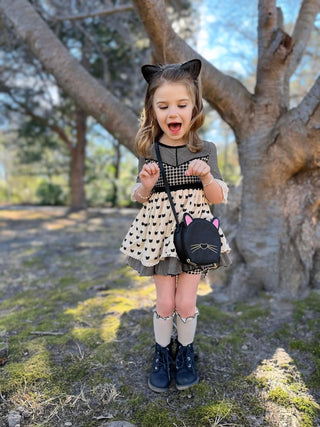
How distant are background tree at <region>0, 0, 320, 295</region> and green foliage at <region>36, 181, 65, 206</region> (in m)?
10.1

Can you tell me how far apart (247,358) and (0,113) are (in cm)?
913

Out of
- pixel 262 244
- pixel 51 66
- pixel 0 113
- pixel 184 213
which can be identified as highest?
pixel 0 113

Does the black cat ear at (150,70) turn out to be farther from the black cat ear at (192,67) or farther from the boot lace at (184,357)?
the boot lace at (184,357)

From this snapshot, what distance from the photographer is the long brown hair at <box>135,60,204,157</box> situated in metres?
1.56

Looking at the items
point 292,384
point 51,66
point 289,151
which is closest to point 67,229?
point 51,66

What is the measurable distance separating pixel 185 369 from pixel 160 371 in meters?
0.13

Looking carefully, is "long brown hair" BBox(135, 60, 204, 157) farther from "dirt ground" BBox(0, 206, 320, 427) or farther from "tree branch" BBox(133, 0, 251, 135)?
"dirt ground" BBox(0, 206, 320, 427)

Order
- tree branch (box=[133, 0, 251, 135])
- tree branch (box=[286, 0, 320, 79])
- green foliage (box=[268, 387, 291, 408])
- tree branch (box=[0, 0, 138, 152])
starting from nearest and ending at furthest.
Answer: green foliage (box=[268, 387, 291, 408]) → tree branch (box=[133, 0, 251, 135]) → tree branch (box=[0, 0, 138, 152]) → tree branch (box=[286, 0, 320, 79])

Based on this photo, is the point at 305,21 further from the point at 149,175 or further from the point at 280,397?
the point at 280,397

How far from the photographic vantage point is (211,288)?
9.59 feet

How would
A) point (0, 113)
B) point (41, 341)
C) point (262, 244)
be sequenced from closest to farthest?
point (41, 341) → point (262, 244) → point (0, 113)

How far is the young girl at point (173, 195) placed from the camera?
1.55 metres

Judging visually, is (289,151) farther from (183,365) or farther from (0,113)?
(0,113)

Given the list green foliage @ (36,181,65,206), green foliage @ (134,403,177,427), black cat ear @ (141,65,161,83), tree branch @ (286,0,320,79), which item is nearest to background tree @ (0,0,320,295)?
tree branch @ (286,0,320,79)
